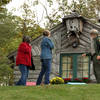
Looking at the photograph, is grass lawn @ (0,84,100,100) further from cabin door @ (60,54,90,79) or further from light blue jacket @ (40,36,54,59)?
cabin door @ (60,54,90,79)

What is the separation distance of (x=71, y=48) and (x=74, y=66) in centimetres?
97

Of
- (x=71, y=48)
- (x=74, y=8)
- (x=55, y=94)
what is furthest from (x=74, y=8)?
(x=55, y=94)

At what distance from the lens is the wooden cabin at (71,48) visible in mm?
15016

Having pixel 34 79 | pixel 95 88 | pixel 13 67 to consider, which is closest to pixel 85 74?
pixel 34 79

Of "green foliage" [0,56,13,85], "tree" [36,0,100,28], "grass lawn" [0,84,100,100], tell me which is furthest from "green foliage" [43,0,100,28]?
"grass lawn" [0,84,100,100]

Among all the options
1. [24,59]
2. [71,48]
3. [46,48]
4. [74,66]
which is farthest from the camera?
[71,48]

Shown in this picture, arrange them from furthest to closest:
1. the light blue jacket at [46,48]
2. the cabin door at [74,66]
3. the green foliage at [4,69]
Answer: the green foliage at [4,69] → the cabin door at [74,66] → the light blue jacket at [46,48]

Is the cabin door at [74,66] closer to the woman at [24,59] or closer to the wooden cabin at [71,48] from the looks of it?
the wooden cabin at [71,48]

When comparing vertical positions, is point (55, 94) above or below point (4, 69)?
below

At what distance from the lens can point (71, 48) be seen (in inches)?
604

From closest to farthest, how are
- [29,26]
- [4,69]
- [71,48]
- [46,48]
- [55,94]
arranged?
1. [55,94]
2. [46,48]
3. [71,48]
4. [4,69]
5. [29,26]

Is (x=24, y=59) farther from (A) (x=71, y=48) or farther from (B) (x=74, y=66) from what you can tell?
(A) (x=71, y=48)

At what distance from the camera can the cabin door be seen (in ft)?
49.2

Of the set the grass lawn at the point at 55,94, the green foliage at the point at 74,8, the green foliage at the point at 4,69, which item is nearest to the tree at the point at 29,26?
the green foliage at the point at 74,8
